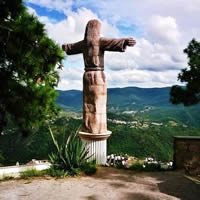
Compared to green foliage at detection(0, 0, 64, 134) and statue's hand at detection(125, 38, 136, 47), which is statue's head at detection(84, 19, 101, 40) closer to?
statue's hand at detection(125, 38, 136, 47)

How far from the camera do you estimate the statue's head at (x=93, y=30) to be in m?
5.86

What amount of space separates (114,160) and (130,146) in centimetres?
2615

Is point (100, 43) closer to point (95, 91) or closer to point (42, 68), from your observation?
point (95, 91)

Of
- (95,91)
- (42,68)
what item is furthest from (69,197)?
(95,91)

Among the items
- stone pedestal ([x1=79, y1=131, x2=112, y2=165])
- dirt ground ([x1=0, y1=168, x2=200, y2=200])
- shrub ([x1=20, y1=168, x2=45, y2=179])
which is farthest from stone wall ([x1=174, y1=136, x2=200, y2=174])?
shrub ([x1=20, y1=168, x2=45, y2=179])

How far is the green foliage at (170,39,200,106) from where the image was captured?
6593mm

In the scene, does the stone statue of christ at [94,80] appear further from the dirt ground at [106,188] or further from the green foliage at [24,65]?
the green foliage at [24,65]

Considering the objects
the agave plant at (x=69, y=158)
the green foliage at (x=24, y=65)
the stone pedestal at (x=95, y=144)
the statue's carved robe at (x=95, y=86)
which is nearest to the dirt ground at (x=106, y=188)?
the agave plant at (x=69, y=158)

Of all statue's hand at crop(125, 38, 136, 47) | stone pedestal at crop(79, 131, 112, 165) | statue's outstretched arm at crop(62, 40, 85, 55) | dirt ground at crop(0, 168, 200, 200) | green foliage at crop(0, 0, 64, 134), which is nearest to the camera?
dirt ground at crop(0, 168, 200, 200)

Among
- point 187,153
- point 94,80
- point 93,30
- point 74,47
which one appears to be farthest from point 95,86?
point 187,153

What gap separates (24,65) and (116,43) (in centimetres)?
219

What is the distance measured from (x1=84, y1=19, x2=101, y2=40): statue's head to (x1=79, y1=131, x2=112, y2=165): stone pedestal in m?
2.17

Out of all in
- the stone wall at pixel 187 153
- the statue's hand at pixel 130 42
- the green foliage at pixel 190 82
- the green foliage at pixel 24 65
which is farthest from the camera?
the green foliage at pixel 190 82

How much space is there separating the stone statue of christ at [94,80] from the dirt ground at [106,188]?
117cm
